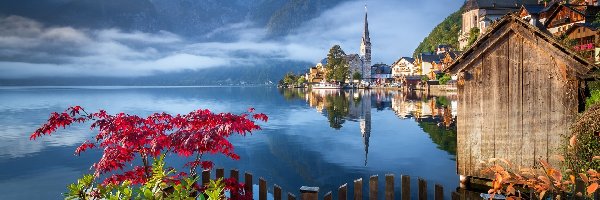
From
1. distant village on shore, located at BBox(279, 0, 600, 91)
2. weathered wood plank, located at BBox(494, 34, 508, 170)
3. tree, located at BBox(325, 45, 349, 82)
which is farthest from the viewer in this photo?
tree, located at BBox(325, 45, 349, 82)

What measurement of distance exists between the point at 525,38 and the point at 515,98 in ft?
5.84

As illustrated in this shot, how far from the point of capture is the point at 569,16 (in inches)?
2402

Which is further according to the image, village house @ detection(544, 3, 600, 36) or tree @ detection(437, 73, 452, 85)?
tree @ detection(437, 73, 452, 85)

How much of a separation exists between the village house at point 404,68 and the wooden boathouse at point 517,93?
14327 cm

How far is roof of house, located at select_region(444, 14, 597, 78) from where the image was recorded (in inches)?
424

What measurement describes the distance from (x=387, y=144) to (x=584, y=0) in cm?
6439

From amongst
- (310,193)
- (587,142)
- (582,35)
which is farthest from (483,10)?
(310,193)

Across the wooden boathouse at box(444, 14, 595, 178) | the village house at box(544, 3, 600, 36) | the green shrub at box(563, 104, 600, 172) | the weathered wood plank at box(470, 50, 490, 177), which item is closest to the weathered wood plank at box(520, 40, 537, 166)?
the wooden boathouse at box(444, 14, 595, 178)

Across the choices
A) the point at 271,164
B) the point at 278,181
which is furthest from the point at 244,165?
the point at 278,181

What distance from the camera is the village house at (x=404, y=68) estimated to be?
511 feet

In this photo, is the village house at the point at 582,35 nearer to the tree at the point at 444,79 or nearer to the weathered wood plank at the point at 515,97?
the weathered wood plank at the point at 515,97

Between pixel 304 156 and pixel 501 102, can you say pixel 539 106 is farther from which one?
pixel 304 156

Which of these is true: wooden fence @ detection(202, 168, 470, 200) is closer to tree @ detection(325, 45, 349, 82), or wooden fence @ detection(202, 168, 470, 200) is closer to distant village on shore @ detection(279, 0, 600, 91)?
distant village on shore @ detection(279, 0, 600, 91)

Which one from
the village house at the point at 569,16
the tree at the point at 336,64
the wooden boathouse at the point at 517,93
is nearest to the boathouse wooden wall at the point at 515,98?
the wooden boathouse at the point at 517,93
